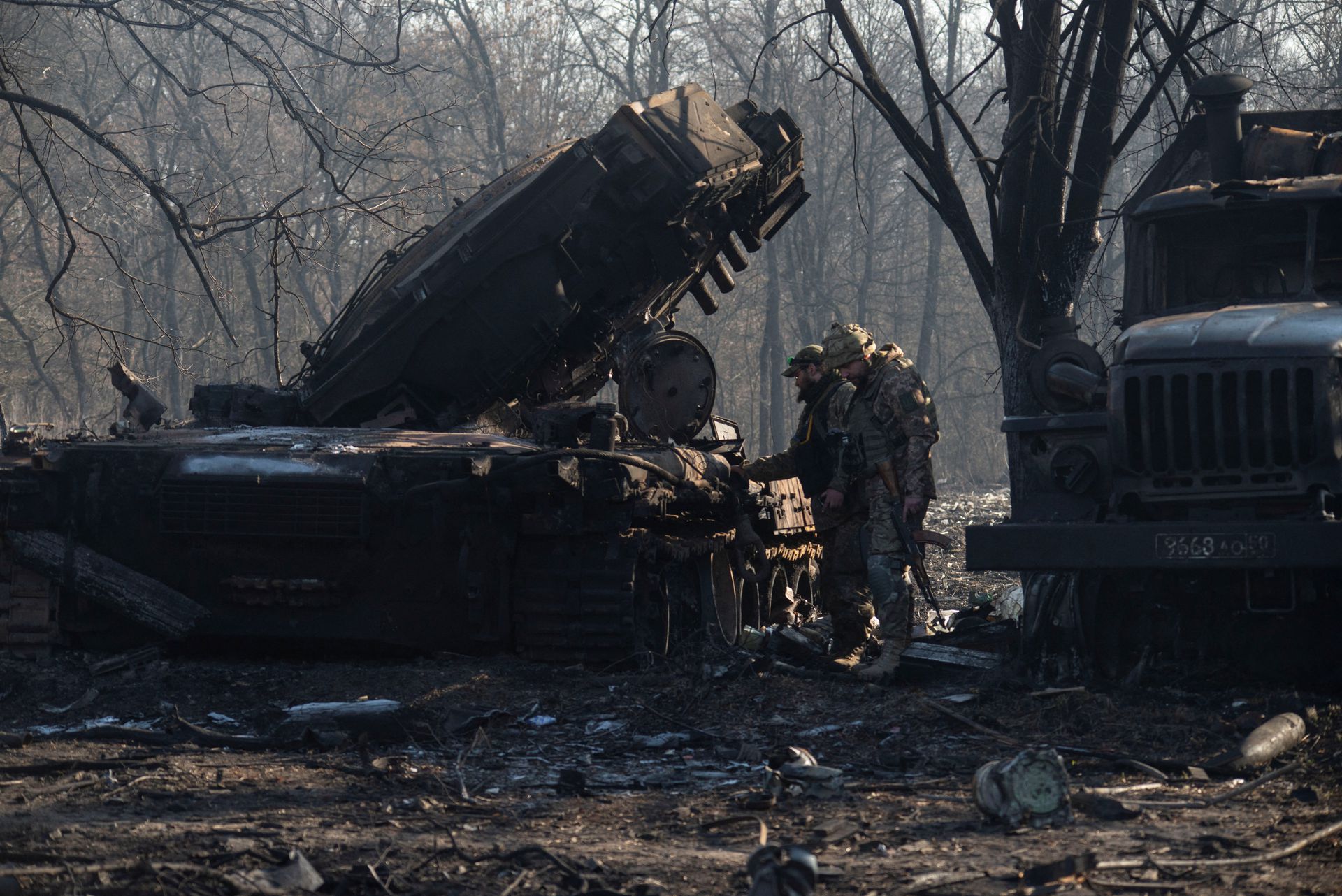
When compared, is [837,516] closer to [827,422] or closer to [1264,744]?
[827,422]

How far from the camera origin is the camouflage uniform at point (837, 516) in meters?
9.35

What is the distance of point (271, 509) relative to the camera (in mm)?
8336

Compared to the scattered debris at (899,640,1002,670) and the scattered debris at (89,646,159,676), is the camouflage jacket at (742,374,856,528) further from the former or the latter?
the scattered debris at (89,646,159,676)

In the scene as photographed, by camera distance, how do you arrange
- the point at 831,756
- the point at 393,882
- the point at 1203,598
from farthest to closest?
the point at 1203,598
the point at 831,756
the point at 393,882

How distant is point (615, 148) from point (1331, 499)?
5.28 meters

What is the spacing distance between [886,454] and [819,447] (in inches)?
17.4

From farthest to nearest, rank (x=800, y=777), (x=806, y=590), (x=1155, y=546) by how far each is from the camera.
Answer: (x=806, y=590)
(x=1155, y=546)
(x=800, y=777)

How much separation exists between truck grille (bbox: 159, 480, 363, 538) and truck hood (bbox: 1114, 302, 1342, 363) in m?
3.96

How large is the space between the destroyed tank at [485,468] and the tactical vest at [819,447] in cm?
68

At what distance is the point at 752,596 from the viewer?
35.7ft

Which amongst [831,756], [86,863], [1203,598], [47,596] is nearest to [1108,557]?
[1203,598]

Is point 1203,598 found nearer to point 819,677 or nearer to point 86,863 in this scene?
point 819,677

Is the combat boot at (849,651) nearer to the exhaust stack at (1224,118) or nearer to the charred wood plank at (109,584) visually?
the exhaust stack at (1224,118)


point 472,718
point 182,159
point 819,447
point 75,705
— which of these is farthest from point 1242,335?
point 182,159
